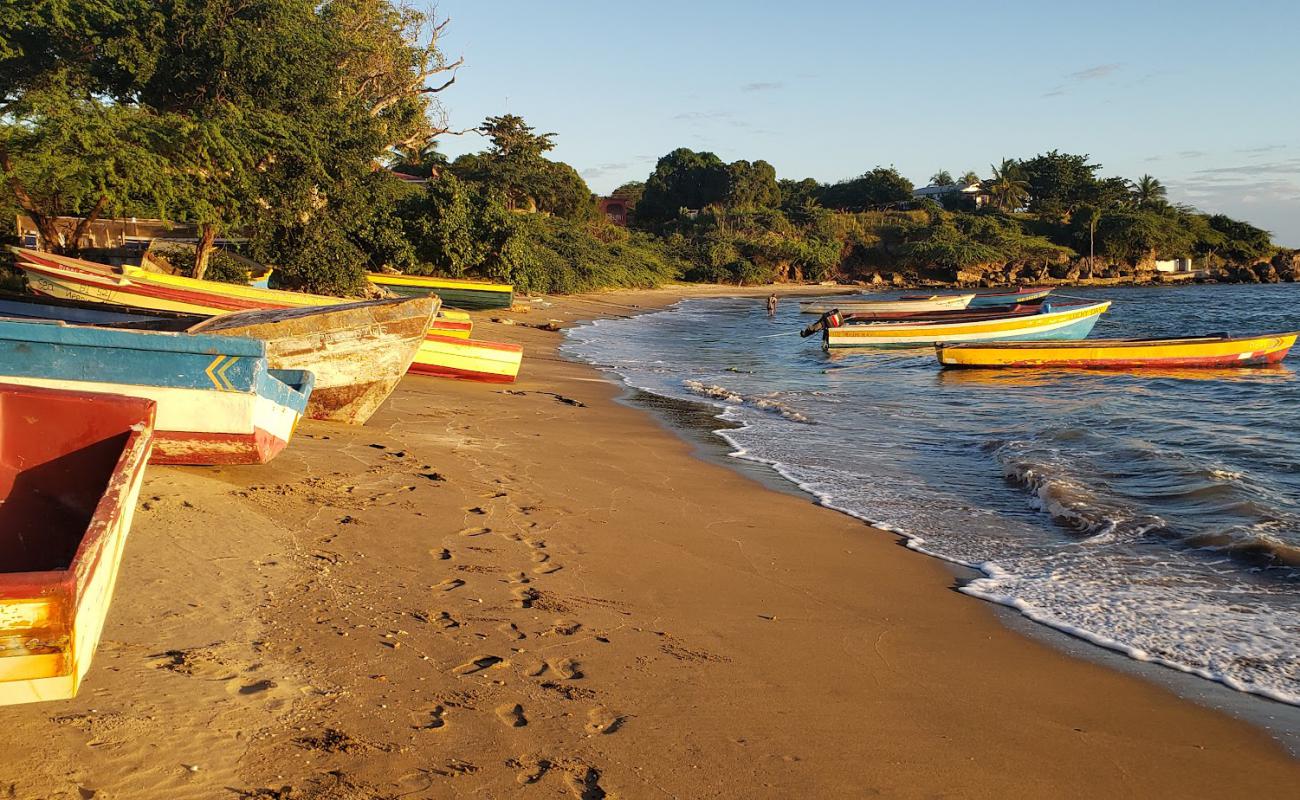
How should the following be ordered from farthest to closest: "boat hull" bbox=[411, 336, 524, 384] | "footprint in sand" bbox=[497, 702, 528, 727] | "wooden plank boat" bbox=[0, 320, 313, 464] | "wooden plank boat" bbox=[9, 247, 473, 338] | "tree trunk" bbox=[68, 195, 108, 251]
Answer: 1. "tree trunk" bbox=[68, 195, 108, 251]
2. "wooden plank boat" bbox=[9, 247, 473, 338]
3. "boat hull" bbox=[411, 336, 524, 384]
4. "wooden plank boat" bbox=[0, 320, 313, 464]
5. "footprint in sand" bbox=[497, 702, 528, 727]

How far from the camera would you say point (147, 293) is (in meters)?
A: 14.4

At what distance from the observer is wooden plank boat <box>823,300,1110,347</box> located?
24.1 m

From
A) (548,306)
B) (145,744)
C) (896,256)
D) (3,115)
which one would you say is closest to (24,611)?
(145,744)

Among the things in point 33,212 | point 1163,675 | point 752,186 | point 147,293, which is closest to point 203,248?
point 33,212

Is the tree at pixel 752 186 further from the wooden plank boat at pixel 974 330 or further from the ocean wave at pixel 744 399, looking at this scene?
the ocean wave at pixel 744 399

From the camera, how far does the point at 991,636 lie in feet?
17.5

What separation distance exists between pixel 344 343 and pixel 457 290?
1828 cm

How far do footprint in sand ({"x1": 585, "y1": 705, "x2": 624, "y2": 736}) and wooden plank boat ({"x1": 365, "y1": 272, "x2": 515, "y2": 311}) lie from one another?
2322 centimetres

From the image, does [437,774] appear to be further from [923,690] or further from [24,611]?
[923,690]

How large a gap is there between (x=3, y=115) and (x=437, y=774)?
74.0ft

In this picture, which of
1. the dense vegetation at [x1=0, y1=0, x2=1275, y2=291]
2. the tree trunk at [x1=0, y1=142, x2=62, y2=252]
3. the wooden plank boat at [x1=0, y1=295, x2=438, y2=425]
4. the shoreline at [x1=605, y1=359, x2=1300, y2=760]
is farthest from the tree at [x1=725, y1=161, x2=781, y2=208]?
the shoreline at [x1=605, y1=359, x2=1300, y2=760]

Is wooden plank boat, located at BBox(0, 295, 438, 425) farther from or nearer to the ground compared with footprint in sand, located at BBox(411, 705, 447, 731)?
farther from the ground

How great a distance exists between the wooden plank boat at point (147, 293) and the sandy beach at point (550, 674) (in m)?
6.92

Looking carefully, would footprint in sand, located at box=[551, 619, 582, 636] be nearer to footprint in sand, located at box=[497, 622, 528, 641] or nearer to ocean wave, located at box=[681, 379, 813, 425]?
footprint in sand, located at box=[497, 622, 528, 641]
